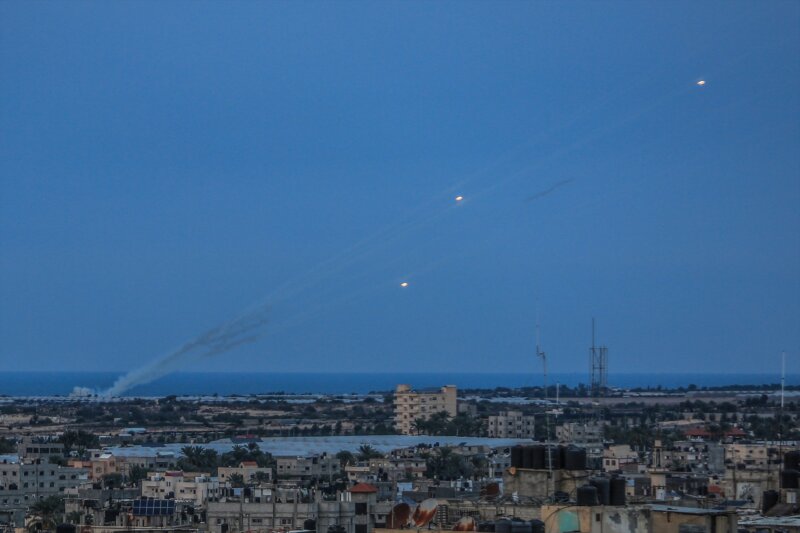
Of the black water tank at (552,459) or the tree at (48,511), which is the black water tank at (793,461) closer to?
the black water tank at (552,459)

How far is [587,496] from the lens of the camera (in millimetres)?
29875

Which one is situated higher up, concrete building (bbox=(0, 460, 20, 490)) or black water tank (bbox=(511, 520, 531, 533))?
concrete building (bbox=(0, 460, 20, 490))

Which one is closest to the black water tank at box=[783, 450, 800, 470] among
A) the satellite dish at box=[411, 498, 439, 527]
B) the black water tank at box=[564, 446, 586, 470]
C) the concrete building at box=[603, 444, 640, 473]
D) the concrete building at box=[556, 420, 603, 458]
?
the black water tank at box=[564, 446, 586, 470]

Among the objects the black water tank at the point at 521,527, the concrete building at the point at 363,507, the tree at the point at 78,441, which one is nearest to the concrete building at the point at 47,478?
the concrete building at the point at 363,507

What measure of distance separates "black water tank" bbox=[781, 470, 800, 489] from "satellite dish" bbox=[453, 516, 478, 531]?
9.81 m

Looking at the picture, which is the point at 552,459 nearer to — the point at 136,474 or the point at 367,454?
the point at 136,474

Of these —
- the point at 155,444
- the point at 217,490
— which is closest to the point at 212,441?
the point at 155,444

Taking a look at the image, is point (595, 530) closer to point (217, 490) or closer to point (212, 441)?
point (217, 490)

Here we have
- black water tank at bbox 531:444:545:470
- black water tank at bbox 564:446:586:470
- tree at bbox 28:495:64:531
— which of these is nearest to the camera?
black water tank at bbox 564:446:586:470

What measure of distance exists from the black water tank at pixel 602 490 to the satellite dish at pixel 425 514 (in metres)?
3.61

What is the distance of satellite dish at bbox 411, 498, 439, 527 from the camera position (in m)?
33.9

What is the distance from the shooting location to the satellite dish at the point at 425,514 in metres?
33.9

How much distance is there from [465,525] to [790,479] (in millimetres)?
10849

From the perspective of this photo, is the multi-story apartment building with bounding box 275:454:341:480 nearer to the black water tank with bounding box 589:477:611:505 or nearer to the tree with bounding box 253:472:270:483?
the tree with bounding box 253:472:270:483
